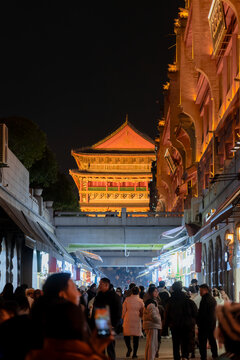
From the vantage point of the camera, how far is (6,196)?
25.2 metres

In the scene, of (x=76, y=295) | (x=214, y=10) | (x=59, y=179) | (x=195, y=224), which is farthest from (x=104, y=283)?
(x=59, y=179)

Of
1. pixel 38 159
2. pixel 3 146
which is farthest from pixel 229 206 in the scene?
pixel 38 159

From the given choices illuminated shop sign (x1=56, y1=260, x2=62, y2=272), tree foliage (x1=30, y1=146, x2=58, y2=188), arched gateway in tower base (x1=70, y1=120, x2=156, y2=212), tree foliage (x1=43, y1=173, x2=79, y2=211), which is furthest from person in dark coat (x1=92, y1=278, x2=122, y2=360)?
arched gateway in tower base (x1=70, y1=120, x2=156, y2=212)

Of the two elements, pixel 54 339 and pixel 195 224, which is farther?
pixel 195 224

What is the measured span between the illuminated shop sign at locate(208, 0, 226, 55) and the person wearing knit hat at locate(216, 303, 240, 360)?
25716 millimetres

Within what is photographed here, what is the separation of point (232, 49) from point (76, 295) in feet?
85.5

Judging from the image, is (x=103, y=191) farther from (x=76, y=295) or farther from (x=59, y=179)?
(x=76, y=295)

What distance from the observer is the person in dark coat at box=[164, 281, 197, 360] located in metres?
13.8

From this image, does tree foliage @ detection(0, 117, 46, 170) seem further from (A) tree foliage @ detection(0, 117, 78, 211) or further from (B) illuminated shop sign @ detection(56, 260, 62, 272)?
(B) illuminated shop sign @ detection(56, 260, 62, 272)

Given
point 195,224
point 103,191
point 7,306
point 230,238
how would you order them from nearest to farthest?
point 7,306
point 230,238
point 195,224
point 103,191

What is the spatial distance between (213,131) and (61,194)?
3157 cm

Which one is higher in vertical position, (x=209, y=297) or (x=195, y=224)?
(x=195, y=224)

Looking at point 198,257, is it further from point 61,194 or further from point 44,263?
point 61,194

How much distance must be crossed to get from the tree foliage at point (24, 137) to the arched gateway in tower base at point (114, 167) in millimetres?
56910
